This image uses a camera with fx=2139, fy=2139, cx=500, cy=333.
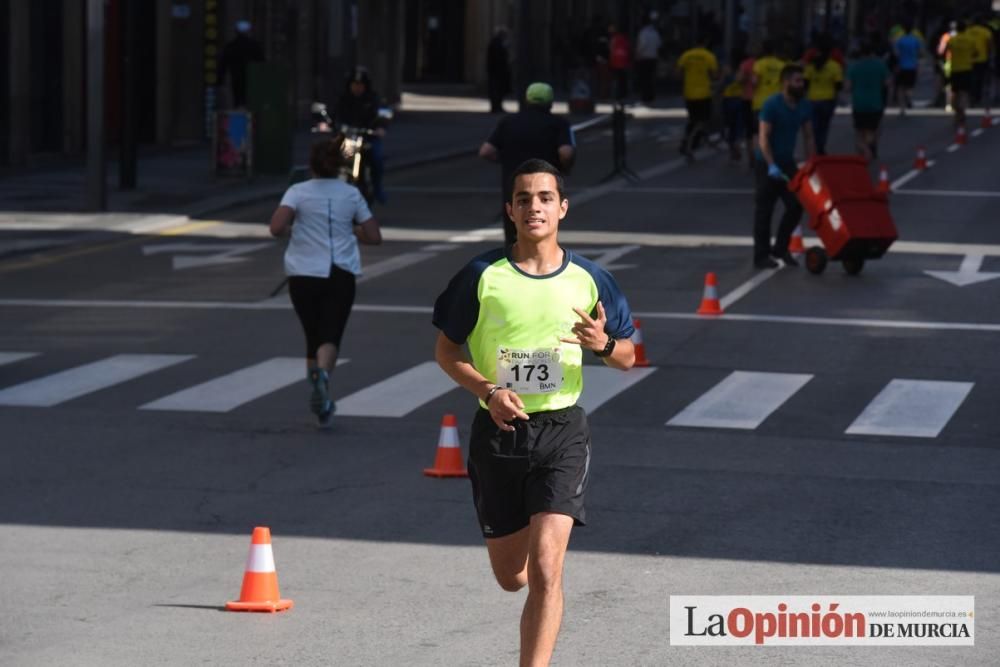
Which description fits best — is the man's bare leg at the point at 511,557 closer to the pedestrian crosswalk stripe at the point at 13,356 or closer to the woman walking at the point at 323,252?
the woman walking at the point at 323,252

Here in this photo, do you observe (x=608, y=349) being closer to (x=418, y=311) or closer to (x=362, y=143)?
(x=418, y=311)

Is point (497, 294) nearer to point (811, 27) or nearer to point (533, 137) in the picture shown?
point (533, 137)

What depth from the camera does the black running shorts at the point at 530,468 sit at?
6.98m

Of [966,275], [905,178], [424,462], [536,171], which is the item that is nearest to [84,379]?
[424,462]

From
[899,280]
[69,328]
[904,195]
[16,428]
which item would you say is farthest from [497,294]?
[904,195]

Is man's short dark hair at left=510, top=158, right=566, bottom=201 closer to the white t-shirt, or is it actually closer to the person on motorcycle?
the white t-shirt

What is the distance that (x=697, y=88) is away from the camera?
34875 mm

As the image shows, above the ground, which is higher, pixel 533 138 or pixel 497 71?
pixel 533 138

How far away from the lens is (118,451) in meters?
11.9

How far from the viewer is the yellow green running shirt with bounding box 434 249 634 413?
275 inches

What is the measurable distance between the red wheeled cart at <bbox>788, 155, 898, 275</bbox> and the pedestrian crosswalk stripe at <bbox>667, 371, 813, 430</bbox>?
17.5 ft

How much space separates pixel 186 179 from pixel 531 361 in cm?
2456

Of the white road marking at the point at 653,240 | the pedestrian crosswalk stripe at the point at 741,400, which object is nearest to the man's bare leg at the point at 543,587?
the pedestrian crosswalk stripe at the point at 741,400

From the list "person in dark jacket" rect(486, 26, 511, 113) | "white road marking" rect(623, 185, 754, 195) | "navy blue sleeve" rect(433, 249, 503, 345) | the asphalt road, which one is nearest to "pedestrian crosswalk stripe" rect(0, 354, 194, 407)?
the asphalt road
